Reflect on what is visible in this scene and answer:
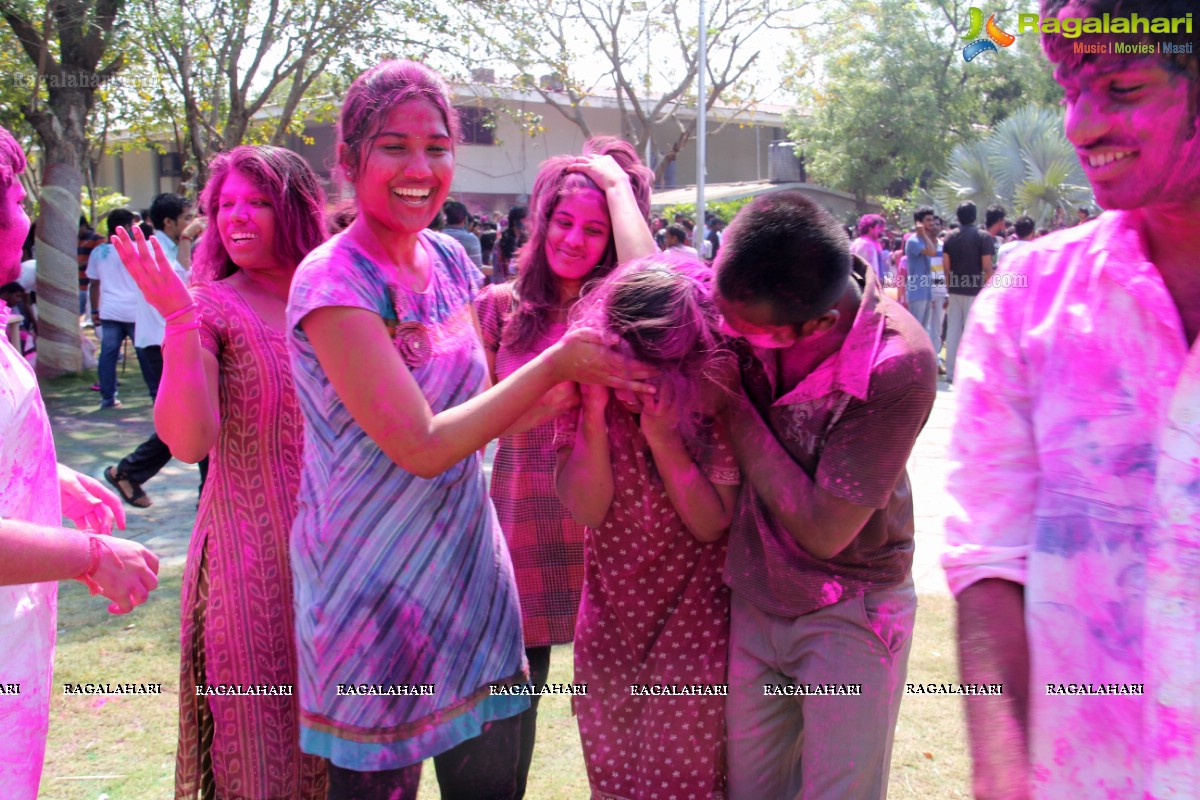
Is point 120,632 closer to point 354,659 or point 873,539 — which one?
point 354,659

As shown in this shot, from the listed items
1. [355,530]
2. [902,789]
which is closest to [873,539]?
[355,530]

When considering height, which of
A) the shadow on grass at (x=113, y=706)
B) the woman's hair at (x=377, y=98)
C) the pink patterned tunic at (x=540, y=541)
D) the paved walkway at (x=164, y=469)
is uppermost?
the woman's hair at (x=377, y=98)

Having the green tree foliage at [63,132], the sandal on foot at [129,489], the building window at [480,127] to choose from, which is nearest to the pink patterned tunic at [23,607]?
the sandal on foot at [129,489]

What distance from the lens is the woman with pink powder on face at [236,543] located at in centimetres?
237

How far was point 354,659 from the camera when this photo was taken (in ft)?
6.43

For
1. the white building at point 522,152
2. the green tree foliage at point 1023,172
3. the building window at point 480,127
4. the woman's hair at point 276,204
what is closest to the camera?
the woman's hair at point 276,204

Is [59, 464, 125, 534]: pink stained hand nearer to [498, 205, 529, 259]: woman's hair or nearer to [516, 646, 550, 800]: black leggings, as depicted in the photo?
[516, 646, 550, 800]: black leggings

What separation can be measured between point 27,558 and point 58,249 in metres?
11.1

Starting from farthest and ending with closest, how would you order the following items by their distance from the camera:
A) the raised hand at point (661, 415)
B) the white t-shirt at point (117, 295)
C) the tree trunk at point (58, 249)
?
the tree trunk at point (58, 249)
the white t-shirt at point (117, 295)
the raised hand at point (661, 415)

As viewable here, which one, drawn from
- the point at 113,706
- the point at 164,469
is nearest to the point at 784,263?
the point at 113,706

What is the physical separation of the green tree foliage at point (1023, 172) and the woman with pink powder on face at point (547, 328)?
19880mm

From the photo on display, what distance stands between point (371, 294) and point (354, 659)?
689mm

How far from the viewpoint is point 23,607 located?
1900 millimetres

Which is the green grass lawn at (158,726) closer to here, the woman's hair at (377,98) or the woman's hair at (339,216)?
the woman's hair at (339,216)
